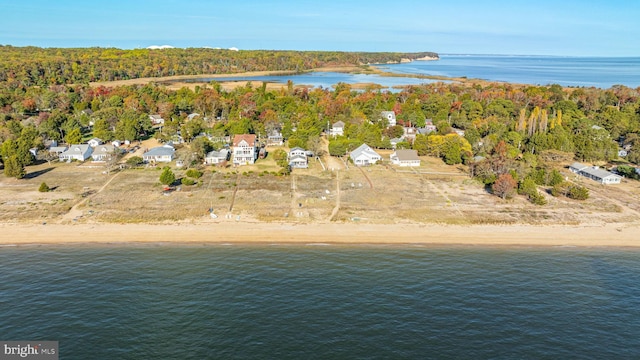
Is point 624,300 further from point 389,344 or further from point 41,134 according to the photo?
point 41,134

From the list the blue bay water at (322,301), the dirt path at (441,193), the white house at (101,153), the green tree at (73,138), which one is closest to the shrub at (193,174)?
the white house at (101,153)

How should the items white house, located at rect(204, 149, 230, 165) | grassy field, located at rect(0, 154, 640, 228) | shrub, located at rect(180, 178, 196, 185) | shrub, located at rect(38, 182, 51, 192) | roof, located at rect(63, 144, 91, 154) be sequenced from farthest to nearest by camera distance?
roof, located at rect(63, 144, 91, 154)
white house, located at rect(204, 149, 230, 165)
shrub, located at rect(180, 178, 196, 185)
shrub, located at rect(38, 182, 51, 192)
grassy field, located at rect(0, 154, 640, 228)

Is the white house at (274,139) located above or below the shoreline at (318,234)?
above

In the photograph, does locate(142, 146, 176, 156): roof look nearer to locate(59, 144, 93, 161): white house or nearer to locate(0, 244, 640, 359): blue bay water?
locate(59, 144, 93, 161): white house

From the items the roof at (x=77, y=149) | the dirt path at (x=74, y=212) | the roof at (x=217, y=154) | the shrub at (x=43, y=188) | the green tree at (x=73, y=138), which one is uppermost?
the green tree at (x=73, y=138)

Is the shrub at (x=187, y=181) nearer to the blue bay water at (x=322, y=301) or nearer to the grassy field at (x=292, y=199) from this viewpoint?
the grassy field at (x=292, y=199)

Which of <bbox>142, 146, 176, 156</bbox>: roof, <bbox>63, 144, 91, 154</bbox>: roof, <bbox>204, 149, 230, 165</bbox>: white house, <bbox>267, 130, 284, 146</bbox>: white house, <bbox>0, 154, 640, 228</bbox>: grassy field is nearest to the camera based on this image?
<bbox>0, 154, 640, 228</bbox>: grassy field

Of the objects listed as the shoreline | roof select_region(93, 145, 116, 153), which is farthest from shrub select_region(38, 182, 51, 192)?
roof select_region(93, 145, 116, 153)

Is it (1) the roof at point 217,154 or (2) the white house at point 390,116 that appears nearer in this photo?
(1) the roof at point 217,154

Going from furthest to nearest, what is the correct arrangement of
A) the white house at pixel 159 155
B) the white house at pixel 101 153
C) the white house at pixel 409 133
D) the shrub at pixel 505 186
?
the white house at pixel 409 133 → the white house at pixel 101 153 → the white house at pixel 159 155 → the shrub at pixel 505 186
